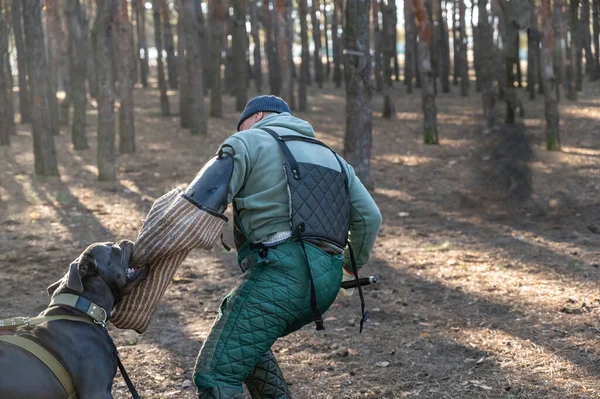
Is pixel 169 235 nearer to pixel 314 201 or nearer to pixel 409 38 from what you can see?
pixel 314 201

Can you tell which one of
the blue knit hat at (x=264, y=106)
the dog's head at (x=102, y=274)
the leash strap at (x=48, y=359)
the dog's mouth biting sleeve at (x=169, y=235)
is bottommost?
the leash strap at (x=48, y=359)

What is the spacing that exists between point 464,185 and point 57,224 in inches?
286

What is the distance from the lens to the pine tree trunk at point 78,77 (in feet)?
57.3

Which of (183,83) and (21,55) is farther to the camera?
(183,83)

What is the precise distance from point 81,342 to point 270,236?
105 cm

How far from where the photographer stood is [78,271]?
370 cm

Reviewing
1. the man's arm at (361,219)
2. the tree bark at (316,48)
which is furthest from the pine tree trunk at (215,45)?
the man's arm at (361,219)

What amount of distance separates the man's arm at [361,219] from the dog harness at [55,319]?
1454 millimetres

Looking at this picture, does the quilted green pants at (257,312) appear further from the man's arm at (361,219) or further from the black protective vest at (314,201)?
the man's arm at (361,219)

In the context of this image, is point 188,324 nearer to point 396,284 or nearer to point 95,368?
point 396,284

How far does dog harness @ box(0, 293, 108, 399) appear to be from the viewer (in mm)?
3463

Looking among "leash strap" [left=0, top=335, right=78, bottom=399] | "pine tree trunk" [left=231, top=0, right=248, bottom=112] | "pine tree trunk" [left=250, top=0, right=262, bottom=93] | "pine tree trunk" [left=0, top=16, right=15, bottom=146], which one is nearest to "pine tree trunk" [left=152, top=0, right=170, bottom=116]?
"pine tree trunk" [left=231, top=0, right=248, bottom=112]

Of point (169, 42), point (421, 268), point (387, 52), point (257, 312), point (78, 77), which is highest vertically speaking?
point (169, 42)

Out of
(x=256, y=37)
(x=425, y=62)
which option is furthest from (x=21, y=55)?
(x=256, y=37)
